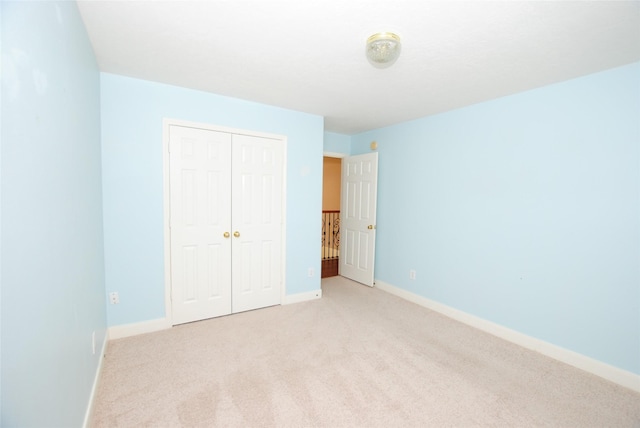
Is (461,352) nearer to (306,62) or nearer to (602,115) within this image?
(602,115)

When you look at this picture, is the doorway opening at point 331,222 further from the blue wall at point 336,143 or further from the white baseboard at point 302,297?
the white baseboard at point 302,297

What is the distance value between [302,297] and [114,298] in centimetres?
200

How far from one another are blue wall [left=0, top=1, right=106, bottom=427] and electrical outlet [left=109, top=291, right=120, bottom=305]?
2.63ft

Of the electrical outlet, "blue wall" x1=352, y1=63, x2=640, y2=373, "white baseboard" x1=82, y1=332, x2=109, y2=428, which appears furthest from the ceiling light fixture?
the electrical outlet

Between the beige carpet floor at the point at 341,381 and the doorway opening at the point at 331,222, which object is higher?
the doorway opening at the point at 331,222

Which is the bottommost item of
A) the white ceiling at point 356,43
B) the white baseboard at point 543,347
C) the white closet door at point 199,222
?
the white baseboard at point 543,347

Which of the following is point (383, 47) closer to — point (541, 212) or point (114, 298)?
point (541, 212)

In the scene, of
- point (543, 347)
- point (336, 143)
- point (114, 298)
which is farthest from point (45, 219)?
point (336, 143)

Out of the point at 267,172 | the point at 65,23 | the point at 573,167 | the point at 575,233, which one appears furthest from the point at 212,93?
the point at 575,233

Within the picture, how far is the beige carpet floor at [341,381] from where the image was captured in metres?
1.75

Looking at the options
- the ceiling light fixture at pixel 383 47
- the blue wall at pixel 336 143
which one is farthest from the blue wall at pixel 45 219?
the blue wall at pixel 336 143

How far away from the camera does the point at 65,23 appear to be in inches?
55.3

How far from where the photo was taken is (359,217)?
4.45 meters

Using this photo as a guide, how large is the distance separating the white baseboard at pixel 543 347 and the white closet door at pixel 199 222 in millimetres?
2509
